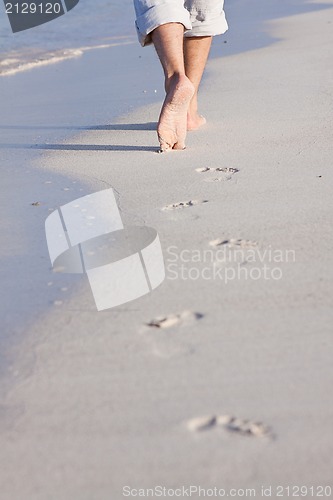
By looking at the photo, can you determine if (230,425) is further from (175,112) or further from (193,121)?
(193,121)

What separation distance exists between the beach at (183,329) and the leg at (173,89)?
0.23 feet

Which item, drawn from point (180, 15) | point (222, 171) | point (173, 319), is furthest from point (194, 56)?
point (173, 319)

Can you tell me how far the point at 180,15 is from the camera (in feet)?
10.2

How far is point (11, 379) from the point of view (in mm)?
1492

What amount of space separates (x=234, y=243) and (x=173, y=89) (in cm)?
110

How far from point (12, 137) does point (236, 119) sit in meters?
0.97

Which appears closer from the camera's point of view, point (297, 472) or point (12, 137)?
point (297, 472)

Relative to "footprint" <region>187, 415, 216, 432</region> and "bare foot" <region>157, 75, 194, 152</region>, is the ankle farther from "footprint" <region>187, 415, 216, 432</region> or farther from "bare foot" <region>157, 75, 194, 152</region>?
"footprint" <region>187, 415, 216, 432</region>

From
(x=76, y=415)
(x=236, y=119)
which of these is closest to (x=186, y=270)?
(x=76, y=415)

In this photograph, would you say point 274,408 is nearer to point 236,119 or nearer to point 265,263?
point 265,263

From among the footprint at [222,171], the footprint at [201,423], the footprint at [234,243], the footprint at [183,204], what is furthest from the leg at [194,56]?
the footprint at [201,423]

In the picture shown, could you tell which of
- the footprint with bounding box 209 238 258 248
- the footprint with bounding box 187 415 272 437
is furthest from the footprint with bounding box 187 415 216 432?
the footprint with bounding box 209 238 258 248

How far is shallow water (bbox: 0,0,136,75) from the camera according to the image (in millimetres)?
7472

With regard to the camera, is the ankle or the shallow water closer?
the ankle
